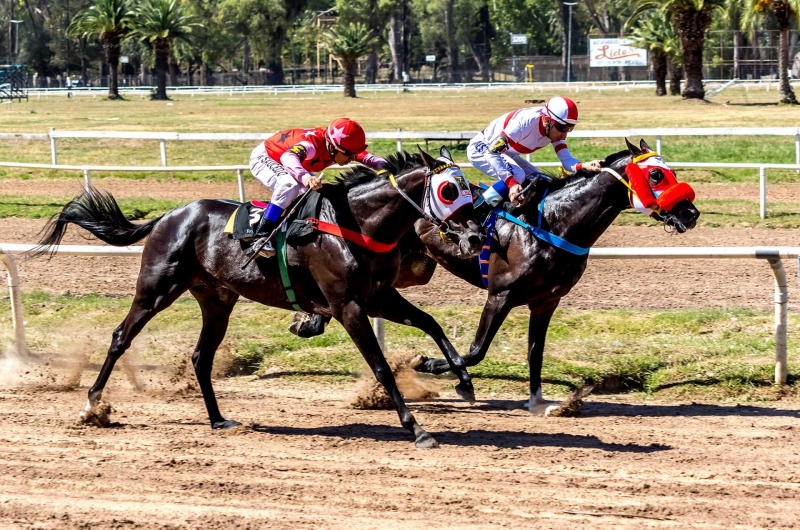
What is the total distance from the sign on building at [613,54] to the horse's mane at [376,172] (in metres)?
66.5

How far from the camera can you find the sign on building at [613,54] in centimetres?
7050

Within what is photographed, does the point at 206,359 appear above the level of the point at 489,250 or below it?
below

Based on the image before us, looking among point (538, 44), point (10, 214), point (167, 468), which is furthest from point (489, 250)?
point (538, 44)

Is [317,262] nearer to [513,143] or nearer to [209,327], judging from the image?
[209,327]

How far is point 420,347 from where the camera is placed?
27.2ft

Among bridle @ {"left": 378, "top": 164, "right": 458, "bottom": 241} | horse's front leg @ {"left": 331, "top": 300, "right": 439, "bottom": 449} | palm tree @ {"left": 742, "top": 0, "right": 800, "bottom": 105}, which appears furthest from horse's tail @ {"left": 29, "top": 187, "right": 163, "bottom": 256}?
palm tree @ {"left": 742, "top": 0, "right": 800, "bottom": 105}

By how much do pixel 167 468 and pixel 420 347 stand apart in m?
3.12

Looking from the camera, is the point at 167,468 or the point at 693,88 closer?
the point at 167,468

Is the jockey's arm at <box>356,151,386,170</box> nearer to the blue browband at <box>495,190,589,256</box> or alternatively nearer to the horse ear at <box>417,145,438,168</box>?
the horse ear at <box>417,145,438,168</box>

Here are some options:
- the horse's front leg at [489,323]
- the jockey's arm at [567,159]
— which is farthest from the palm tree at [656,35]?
the horse's front leg at [489,323]

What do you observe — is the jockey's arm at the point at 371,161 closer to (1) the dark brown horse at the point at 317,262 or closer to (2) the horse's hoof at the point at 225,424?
(1) the dark brown horse at the point at 317,262

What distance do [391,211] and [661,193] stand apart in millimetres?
1758

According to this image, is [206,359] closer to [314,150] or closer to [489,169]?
[314,150]

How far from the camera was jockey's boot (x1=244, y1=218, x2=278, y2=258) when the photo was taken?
6.41 metres
